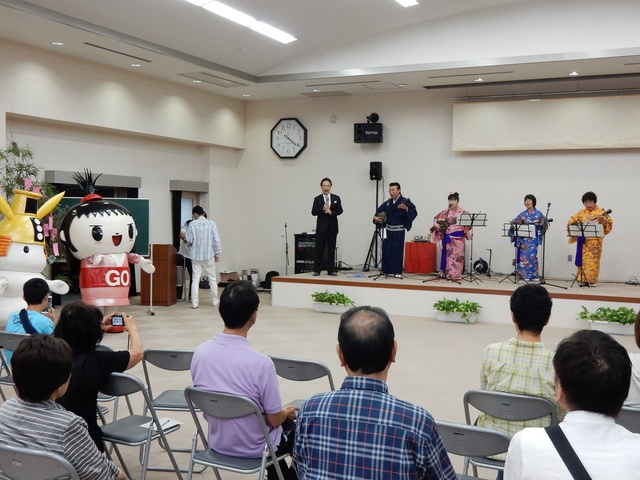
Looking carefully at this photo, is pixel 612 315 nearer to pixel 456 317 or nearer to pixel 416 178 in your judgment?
pixel 456 317

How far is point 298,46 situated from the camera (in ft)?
35.3

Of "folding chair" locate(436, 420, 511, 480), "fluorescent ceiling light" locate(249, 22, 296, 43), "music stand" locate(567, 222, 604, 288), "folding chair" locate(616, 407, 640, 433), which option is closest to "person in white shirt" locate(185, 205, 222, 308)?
"fluorescent ceiling light" locate(249, 22, 296, 43)

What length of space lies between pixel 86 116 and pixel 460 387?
6999 millimetres

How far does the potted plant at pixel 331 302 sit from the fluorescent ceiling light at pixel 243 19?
3.90 m

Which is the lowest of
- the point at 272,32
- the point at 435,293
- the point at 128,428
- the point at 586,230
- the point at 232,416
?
the point at 435,293

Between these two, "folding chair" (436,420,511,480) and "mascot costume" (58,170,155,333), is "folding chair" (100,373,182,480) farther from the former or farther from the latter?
"mascot costume" (58,170,155,333)

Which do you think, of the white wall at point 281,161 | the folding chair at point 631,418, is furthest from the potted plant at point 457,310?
the folding chair at point 631,418

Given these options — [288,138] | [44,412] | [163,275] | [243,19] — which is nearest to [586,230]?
[243,19]

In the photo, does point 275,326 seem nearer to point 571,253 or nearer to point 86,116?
point 86,116

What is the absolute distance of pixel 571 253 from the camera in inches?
443

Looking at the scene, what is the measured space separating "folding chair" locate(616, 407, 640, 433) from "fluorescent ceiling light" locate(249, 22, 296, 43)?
318 inches

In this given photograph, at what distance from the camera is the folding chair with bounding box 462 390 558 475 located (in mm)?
2650

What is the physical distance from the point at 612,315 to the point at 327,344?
3.63m

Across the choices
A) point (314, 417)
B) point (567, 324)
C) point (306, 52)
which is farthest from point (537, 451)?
point (306, 52)
